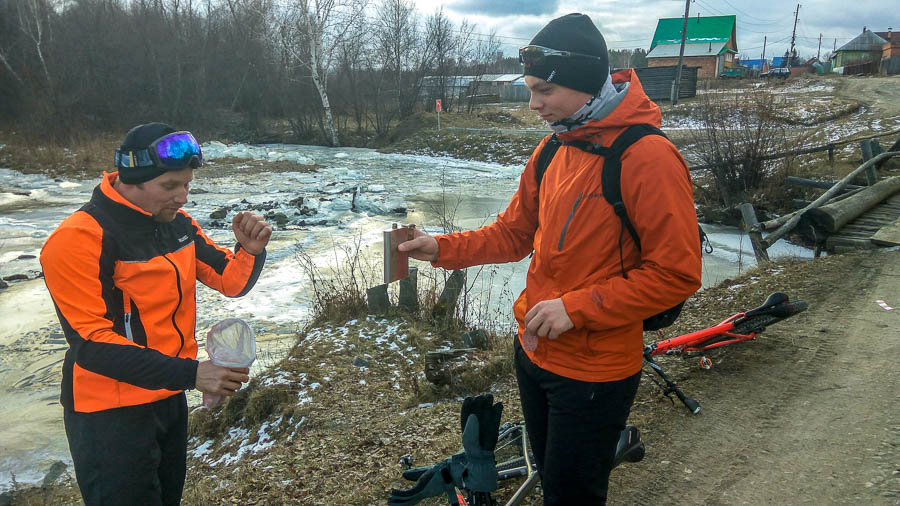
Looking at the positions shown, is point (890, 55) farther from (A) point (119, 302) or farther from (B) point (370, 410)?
(A) point (119, 302)

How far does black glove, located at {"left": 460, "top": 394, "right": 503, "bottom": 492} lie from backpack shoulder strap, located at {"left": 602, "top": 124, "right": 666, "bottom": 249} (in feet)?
2.59

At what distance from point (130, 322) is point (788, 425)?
3672mm

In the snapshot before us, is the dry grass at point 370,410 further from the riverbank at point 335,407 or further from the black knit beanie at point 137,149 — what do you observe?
the black knit beanie at point 137,149

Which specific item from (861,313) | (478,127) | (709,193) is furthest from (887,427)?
A: (478,127)

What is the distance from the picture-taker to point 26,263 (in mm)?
10492

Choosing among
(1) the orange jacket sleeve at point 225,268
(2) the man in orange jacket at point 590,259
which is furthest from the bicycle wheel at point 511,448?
(1) the orange jacket sleeve at point 225,268

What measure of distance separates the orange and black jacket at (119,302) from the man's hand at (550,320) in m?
1.17

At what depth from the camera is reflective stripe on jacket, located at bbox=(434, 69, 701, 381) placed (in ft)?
5.71

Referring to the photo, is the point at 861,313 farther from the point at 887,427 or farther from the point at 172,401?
the point at 172,401

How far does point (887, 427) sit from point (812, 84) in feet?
134

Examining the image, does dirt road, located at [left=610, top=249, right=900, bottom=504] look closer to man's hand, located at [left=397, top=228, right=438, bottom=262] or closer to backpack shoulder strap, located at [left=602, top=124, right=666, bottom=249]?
man's hand, located at [left=397, top=228, right=438, bottom=262]

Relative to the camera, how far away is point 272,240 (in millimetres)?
11945

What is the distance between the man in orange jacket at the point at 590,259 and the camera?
5.74 ft

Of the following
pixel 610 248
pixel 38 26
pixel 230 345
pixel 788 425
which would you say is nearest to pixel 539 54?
pixel 610 248
